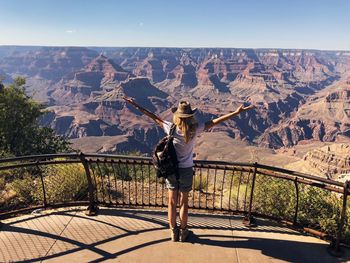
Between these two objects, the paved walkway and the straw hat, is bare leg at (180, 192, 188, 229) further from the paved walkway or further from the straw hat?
the straw hat

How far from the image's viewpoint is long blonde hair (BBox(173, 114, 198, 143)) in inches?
191

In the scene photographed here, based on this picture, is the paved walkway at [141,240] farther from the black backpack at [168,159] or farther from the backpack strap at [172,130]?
the backpack strap at [172,130]

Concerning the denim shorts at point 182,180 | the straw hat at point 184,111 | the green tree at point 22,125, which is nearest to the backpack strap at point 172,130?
the straw hat at point 184,111

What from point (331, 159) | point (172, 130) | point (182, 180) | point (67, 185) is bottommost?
point (331, 159)

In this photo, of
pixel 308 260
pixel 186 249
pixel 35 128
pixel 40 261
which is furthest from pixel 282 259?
pixel 35 128

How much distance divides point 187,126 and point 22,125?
744 inches

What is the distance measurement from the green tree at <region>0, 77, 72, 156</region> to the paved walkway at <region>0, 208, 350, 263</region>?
46.6ft

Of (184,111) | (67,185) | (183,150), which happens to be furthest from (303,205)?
(67,185)

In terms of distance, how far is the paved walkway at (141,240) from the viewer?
16.7ft

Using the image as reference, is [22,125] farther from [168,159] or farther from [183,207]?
[168,159]

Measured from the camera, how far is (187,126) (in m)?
4.86

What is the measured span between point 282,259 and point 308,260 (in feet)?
1.24

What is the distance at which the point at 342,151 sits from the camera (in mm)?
101750

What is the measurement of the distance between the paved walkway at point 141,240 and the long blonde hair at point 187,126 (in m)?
1.73
